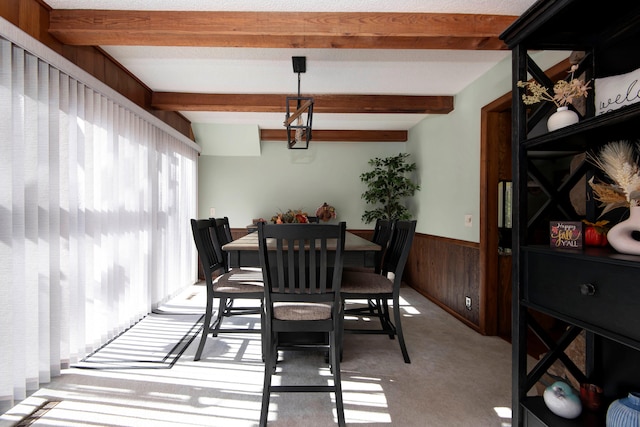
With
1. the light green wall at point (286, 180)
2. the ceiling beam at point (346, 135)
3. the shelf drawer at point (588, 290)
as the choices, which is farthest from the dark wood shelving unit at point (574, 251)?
the light green wall at point (286, 180)

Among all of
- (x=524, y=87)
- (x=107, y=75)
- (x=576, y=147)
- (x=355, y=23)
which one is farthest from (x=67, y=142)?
(x=576, y=147)

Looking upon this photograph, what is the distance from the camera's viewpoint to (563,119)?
1450 millimetres

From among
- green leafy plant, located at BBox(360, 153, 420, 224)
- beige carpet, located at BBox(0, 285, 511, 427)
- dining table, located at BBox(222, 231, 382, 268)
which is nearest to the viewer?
beige carpet, located at BBox(0, 285, 511, 427)

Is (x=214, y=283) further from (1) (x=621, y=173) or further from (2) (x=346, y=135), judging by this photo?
(2) (x=346, y=135)

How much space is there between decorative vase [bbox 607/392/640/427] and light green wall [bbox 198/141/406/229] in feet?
14.9

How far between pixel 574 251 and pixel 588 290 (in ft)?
0.61

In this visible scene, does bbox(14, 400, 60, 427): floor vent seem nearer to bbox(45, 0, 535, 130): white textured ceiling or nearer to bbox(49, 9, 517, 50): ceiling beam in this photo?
bbox(49, 9, 517, 50): ceiling beam

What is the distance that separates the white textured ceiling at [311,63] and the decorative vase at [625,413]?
2.14 m

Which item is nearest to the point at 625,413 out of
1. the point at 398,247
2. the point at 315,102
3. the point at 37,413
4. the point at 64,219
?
the point at 398,247

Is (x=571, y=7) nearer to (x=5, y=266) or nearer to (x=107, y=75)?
A: (x=5, y=266)

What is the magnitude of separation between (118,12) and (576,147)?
107 inches

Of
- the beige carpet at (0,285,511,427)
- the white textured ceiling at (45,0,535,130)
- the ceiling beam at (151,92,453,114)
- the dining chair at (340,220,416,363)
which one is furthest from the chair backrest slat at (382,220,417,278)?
the ceiling beam at (151,92,453,114)

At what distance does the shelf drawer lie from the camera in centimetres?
108

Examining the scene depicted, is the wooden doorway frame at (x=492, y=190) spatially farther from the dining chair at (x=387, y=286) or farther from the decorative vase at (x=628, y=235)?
the decorative vase at (x=628, y=235)
